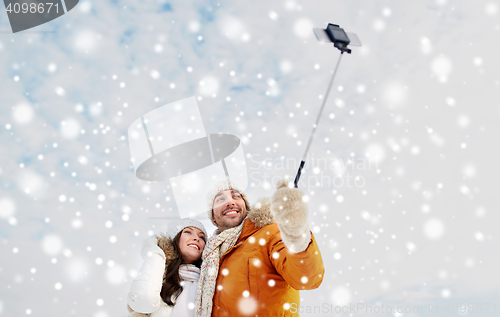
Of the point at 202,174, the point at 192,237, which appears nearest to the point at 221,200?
the point at 192,237

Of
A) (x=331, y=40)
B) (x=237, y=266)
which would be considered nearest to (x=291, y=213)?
(x=237, y=266)

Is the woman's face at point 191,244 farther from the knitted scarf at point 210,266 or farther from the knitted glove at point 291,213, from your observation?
the knitted glove at point 291,213

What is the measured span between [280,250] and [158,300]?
1053 millimetres

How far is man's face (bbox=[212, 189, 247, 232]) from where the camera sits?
2711 mm

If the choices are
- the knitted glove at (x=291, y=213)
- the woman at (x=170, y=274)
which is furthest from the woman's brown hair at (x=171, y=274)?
the knitted glove at (x=291, y=213)

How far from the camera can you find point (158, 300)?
228 centimetres

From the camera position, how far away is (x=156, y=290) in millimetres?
2283

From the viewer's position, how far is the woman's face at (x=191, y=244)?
2670 mm

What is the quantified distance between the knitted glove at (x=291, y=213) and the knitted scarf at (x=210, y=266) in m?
0.79

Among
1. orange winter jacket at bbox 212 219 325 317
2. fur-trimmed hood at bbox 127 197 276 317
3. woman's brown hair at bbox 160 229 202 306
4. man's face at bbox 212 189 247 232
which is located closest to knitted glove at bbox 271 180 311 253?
orange winter jacket at bbox 212 219 325 317

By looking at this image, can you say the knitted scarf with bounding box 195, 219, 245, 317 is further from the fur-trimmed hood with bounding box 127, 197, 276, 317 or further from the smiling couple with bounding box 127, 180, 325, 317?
the fur-trimmed hood with bounding box 127, 197, 276, 317

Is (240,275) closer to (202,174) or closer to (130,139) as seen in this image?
(202,174)

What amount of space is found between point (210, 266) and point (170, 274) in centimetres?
45

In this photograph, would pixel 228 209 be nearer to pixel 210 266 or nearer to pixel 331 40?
pixel 210 266
